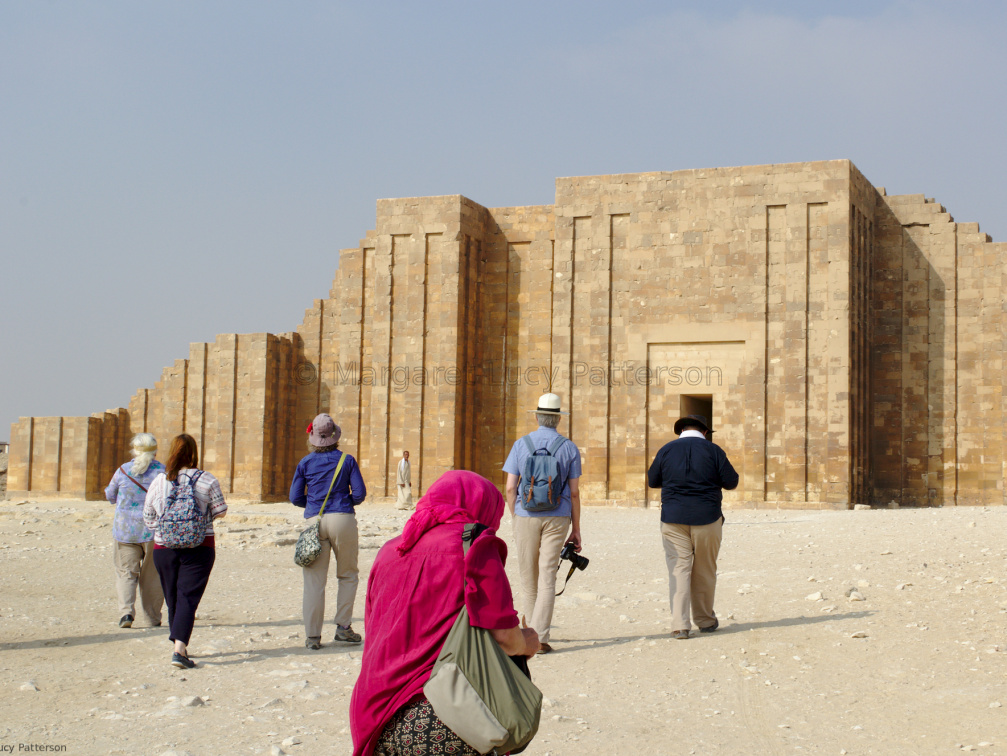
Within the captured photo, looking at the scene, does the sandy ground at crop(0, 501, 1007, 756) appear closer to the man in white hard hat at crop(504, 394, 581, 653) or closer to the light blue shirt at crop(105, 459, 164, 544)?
the man in white hard hat at crop(504, 394, 581, 653)

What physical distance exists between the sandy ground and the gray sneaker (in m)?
0.14

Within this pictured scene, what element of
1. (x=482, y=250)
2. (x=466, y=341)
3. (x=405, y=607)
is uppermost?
(x=482, y=250)

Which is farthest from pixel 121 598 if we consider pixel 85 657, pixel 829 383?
pixel 829 383

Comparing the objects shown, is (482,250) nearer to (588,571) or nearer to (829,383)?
(829,383)

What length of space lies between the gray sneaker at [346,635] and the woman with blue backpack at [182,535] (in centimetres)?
118

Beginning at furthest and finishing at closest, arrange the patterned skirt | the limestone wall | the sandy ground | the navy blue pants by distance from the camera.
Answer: the limestone wall → the navy blue pants → the sandy ground → the patterned skirt

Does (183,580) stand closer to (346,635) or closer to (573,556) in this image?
(346,635)

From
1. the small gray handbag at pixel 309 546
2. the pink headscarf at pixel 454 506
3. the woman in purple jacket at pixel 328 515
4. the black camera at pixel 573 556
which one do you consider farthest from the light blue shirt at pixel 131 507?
the pink headscarf at pixel 454 506

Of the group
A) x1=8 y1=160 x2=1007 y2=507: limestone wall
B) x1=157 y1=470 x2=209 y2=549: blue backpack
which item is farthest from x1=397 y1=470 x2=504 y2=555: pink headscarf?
x1=8 y1=160 x2=1007 y2=507: limestone wall

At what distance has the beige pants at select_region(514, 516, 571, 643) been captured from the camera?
7.48m

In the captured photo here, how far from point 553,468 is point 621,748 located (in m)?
2.61

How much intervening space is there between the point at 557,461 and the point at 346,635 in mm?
2086

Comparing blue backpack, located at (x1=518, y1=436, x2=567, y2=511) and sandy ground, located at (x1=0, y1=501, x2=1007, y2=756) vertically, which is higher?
blue backpack, located at (x1=518, y1=436, x2=567, y2=511)

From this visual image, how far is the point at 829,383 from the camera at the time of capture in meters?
21.1
